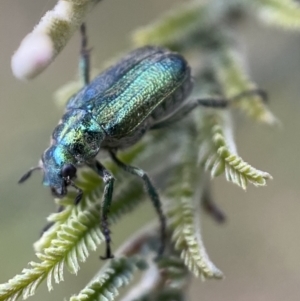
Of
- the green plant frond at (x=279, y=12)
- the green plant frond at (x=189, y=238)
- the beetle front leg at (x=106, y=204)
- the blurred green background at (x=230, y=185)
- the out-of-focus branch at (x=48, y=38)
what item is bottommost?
the blurred green background at (x=230, y=185)

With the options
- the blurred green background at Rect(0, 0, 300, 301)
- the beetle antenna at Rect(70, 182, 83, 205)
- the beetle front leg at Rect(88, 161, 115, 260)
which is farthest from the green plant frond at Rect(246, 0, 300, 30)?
the blurred green background at Rect(0, 0, 300, 301)

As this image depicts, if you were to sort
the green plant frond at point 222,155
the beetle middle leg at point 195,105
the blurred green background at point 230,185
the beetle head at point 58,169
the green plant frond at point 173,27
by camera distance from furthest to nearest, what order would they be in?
the blurred green background at point 230,185 < the green plant frond at point 173,27 < the beetle middle leg at point 195,105 < the beetle head at point 58,169 < the green plant frond at point 222,155

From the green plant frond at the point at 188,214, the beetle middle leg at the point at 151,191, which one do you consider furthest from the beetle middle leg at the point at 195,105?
the beetle middle leg at the point at 151,191

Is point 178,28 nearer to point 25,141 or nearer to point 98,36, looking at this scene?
point 25,141

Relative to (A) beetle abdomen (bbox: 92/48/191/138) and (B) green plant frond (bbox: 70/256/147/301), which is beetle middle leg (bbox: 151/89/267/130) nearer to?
(A) beetle abdomen (bbox: 92/48/191/138)

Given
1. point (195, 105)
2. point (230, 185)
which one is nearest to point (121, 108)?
point (195, 105)

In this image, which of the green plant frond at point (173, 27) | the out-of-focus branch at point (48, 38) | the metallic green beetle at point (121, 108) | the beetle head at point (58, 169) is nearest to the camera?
the out-of-focus branch at point (48, 38)

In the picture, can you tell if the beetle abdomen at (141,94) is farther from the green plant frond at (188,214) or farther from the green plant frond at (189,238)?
the green plant frond at (189,238)
